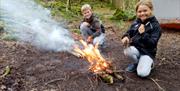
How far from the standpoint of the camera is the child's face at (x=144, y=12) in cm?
577

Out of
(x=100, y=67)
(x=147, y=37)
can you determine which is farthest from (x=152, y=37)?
(x=100, y=67)

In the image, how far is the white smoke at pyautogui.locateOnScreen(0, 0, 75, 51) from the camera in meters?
7.50

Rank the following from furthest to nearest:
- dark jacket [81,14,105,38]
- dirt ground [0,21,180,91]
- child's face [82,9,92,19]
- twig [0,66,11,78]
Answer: dark jacket [81,14,105,38]
child's face [82,9,92,19]
twig [0,66,11,78]
dirt ground [0,21,180,91]

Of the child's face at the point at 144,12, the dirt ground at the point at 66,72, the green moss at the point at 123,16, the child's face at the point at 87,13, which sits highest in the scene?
the child's face at the point at 144,12

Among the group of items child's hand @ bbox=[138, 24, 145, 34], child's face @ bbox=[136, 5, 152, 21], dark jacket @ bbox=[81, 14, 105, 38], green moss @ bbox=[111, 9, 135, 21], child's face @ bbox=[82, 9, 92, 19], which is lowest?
green moss @ bbox=[111, 9, 135, 21]

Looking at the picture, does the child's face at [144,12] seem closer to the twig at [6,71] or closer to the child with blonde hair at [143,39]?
the child with blonde hair at [143,39]

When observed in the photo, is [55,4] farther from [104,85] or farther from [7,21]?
[104,85]

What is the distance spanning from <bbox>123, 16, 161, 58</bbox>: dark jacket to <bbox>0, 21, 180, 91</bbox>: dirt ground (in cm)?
43

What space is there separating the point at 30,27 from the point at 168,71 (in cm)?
413

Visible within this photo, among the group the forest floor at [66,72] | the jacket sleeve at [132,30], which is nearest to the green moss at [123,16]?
the forest floor at [66,72]

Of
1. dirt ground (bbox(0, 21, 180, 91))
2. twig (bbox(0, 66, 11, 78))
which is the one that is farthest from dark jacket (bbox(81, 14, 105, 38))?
twig (bbox(0, 66, 11, 78))

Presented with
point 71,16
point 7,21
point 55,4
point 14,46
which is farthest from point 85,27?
point 55,4

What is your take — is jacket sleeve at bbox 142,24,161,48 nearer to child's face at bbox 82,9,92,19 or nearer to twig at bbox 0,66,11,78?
child's face at bbox 82,9,92,19

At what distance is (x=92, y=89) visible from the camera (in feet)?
17.3
